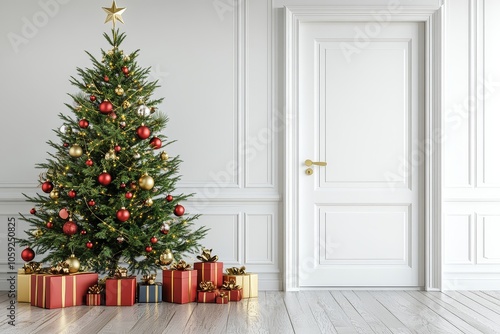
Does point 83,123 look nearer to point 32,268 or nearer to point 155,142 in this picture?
point 155,142

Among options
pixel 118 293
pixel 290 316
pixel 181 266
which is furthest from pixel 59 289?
pixel 290 316

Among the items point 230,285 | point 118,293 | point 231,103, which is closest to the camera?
point 118,293

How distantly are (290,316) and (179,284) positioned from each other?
85cm

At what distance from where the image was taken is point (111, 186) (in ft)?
14.7

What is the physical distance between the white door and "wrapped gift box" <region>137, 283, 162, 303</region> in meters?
1.23

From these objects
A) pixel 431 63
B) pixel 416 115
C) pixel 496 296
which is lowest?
pixel 496 296

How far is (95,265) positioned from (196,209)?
938mm

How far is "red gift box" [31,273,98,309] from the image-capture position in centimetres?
422

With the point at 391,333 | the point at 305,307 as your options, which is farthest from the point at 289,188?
the point at 391,333

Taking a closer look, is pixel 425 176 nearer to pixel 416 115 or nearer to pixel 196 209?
pixel 416 115

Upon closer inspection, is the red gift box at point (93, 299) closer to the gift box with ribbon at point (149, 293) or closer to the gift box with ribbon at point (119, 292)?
the gift box with ribbon at point (119, 292)

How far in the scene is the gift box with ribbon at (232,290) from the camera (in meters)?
4.53

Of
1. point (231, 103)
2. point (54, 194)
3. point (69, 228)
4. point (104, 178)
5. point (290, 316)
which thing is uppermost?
point (231, 103)

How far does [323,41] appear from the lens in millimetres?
5211
